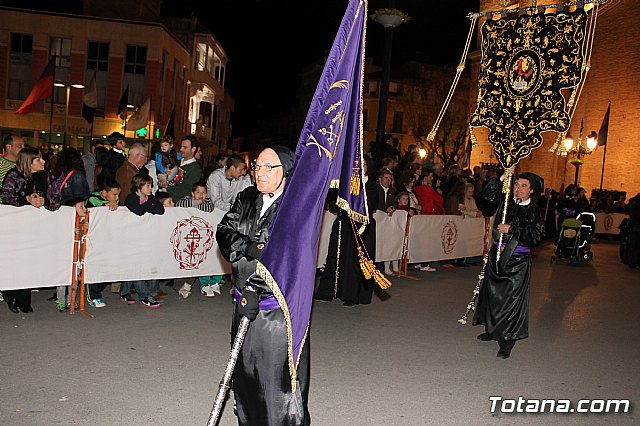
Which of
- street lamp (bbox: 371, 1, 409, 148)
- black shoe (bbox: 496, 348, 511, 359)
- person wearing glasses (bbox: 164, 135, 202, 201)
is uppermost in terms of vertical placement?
street lamp (bbox: 371, 1, 409, 148)

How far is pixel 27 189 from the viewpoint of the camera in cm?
745

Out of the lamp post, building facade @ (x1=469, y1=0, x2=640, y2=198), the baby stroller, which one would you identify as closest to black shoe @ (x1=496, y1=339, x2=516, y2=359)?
the lamp post

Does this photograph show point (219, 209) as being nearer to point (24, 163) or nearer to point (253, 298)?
point (24, 163)

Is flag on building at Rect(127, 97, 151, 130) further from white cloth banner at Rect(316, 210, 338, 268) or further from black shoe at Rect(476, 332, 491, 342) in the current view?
black shoe at Rect(476, 332, 491, 342)

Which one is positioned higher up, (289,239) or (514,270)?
(289,239)

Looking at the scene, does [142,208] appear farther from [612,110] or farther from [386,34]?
[612,110]

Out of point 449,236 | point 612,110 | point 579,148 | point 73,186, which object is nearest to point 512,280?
point 73,186

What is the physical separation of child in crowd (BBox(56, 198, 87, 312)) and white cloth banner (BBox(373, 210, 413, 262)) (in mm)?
5324

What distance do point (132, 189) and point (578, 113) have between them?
98.2 ft

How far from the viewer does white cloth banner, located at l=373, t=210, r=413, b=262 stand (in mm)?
11500

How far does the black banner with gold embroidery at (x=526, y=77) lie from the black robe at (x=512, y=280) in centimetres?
101

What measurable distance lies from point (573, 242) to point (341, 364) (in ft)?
38.5

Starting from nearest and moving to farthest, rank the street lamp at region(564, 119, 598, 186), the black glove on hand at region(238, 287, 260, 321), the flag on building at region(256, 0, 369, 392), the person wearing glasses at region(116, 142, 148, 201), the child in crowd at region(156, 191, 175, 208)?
the flag on building at region(256, 0, 369, 392)
the black glove on hand at region(238, 287, 260, 321)
the child in crowd at region(156, 191, 175, 208)
the person wearing glasses at region(116, 142, 148, 201)
the street lamp at region(564, 119, 598, 186)

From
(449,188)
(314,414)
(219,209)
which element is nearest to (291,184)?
(314,414)
